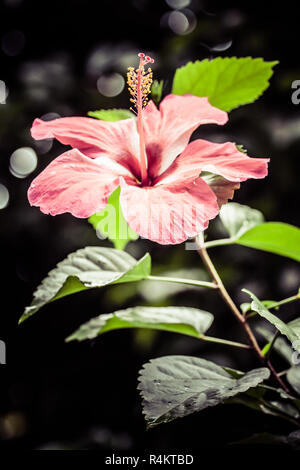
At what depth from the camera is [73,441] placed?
1.40 metres

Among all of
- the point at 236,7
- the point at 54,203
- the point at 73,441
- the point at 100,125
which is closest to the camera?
the point at 54,203

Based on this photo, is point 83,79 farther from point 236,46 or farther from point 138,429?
point 138,429

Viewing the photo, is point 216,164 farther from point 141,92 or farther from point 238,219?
point 238,219

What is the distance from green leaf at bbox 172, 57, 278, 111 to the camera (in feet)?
2.28

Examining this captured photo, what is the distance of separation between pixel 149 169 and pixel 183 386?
279 mm

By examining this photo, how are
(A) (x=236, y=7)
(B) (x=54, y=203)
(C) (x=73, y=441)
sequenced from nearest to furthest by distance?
(B) (x=54, y=203)
(C) (x=73, y=441)
(A) (x=236, y=7)

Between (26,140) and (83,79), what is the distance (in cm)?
29

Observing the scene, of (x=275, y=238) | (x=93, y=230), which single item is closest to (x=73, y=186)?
(x=275, y=238)

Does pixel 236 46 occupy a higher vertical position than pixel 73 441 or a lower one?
higher

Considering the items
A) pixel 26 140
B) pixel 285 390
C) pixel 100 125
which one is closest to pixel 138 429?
pixel 285 390

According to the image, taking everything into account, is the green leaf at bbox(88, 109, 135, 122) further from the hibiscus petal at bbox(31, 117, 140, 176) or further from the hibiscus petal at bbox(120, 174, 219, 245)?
the hibiscus petal at bbox(120, 174, 219, 245)

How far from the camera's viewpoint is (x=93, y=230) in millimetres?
1473

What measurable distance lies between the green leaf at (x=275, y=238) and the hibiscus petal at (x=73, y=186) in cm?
31

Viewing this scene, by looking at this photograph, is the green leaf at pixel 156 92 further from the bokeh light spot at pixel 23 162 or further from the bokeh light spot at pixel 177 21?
the bokeh light spot at pixel 177 21
